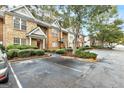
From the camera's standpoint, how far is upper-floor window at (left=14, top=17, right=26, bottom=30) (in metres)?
15.0

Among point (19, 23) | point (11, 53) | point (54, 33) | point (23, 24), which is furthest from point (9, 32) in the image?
point (54, 33)

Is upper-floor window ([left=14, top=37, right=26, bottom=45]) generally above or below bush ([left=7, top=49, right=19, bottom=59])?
above

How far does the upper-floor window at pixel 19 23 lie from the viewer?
15.0 meters

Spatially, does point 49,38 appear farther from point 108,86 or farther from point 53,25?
point 108,86

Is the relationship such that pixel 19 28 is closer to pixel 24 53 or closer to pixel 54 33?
pixel 24 53

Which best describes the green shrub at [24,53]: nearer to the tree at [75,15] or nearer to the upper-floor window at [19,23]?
the upper-floor window at [19,23]

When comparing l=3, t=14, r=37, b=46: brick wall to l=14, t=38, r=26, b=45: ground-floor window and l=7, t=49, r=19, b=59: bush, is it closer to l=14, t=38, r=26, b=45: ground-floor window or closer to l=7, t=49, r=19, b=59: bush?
l=14, t=38, r=26, b=45: ground-floor window

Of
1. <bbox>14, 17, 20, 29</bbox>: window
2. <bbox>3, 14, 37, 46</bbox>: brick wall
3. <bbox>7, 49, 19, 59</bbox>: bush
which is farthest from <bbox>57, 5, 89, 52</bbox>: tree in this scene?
<bbox>7, 49, 19, 59</bbox>: bush

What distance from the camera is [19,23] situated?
15406mm

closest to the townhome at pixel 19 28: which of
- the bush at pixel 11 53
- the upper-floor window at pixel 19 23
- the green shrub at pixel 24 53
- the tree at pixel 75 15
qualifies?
the upper-floor window at pixel 19 23
